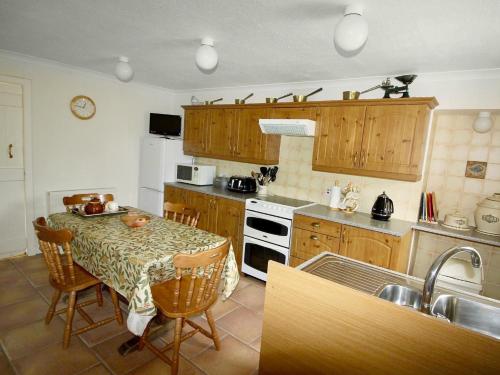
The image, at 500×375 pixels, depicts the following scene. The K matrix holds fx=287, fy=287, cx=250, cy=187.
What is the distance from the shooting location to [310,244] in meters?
2.92

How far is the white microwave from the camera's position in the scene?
159 inches

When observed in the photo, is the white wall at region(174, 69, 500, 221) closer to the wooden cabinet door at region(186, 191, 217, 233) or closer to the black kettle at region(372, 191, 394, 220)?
the black kettle at region(372, 191, 394, 220)

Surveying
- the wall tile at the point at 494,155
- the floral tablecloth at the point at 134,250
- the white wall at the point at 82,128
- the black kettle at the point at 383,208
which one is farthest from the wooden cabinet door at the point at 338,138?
the white wall at the point at 82,128

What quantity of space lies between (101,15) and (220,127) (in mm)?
2055

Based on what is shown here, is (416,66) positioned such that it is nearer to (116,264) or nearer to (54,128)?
(116,264)

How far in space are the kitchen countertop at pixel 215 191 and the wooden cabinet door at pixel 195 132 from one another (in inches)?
20.1

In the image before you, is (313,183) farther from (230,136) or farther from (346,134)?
(230,136)

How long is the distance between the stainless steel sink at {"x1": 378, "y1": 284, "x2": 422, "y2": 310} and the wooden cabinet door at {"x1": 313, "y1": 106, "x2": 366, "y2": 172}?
1739 mm

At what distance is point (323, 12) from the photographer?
1.70m

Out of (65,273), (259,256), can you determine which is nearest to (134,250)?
(65,273)

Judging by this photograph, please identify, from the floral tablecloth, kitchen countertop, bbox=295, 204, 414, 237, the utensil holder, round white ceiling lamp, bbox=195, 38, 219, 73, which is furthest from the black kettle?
round white ceiling lamp, bbox=195, 38, 219, 73

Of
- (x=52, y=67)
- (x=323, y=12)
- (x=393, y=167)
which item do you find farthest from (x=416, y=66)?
(x=52, y=67)

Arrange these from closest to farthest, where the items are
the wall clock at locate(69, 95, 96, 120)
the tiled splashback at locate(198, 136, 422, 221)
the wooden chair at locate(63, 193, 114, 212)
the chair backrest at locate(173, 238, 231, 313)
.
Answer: the chair backrest at locate(173, 238, 231, 313) → the wooden chair at locate(63, 193, 114, 212) → the tiled splashback at locate(198, 136, 422, 221) → the wall clock at locate(69, 95, 96, 120)

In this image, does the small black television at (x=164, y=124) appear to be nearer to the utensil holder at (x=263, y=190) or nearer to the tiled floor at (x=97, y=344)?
the utensil holder at (x=263, y=190)
